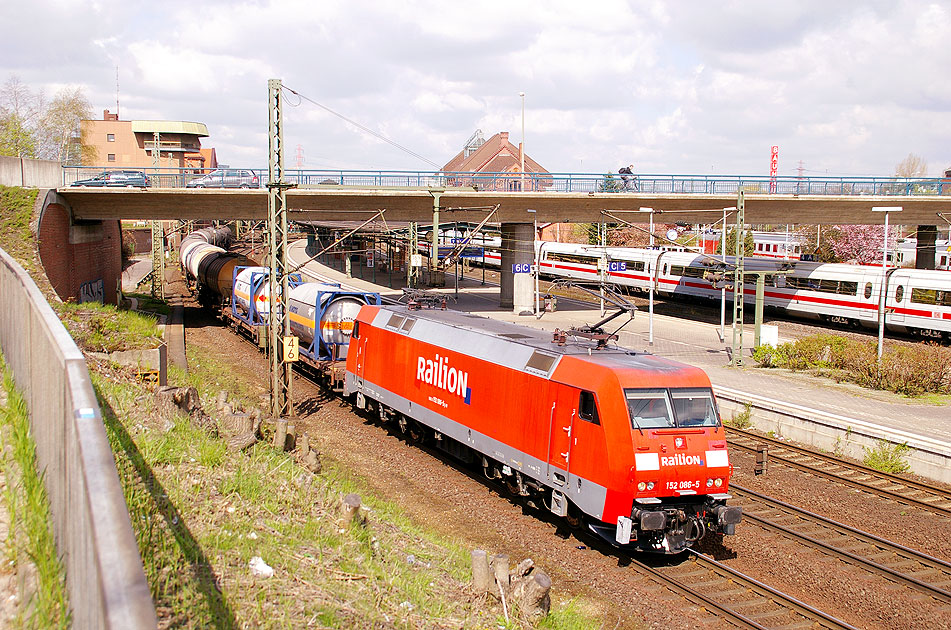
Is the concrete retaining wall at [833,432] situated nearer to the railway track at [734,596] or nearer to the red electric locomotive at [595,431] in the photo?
the red electric locomotive at [595,431]

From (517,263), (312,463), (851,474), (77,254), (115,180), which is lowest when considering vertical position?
(851,474)

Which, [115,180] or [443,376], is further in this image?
[115,180]

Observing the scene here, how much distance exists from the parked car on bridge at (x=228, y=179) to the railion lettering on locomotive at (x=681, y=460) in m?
25.5

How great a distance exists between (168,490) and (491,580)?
159 inches

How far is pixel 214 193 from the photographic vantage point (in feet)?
104

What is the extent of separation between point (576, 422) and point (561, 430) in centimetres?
44

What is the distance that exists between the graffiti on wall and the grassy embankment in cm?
2131

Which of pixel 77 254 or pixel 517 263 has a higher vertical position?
pixel 77 254

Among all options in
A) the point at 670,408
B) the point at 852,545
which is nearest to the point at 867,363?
the point at 852,545

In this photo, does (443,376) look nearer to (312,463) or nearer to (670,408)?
(312,463)

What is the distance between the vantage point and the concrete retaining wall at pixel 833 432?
15678 millimetres

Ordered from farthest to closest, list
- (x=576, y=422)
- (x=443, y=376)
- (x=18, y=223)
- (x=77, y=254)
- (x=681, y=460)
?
1. (x=77, y=254)
2. (x=18, y=223)
3. (x=443, y=376)
4. (x=576, y=422)
5. (x=681, y=460)

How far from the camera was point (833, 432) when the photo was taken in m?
17.6

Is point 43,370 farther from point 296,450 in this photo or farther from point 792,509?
point 792,509
